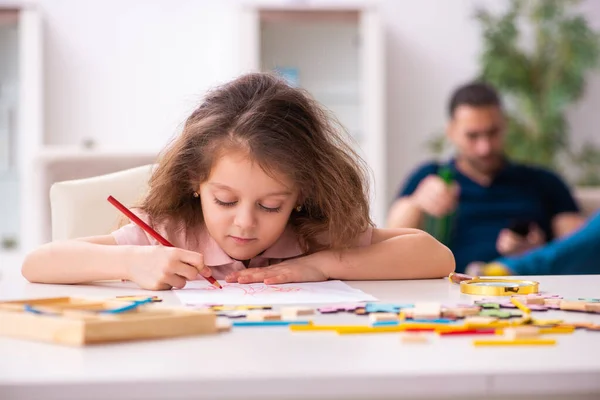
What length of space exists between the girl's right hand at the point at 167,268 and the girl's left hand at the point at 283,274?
0.09 meters

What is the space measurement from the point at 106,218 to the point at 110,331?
980 millimetres

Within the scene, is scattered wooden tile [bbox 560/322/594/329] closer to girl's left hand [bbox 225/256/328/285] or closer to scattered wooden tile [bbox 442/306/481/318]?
scattered wooden tile [bbox 442/306/481/318]

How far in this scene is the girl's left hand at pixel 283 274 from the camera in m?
1.48

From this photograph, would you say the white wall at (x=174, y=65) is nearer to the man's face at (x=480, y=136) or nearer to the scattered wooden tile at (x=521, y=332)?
the man's face at (x=480, y=136)

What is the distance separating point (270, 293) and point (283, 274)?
6.0 inches

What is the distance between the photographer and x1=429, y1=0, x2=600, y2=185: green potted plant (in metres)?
5.48

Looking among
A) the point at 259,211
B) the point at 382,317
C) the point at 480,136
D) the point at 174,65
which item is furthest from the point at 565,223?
the point at 382,317

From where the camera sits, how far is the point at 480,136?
394 centimetres

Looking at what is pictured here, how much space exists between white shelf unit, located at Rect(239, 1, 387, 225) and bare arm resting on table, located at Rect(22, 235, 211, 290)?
12.7 feet

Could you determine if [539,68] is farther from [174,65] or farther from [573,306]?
[573,306]

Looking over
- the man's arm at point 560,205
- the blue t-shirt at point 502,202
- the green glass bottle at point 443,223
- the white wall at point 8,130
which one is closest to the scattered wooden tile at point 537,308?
the green glass bottle at point 443,223

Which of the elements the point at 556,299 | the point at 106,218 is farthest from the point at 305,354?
the point at 106,218

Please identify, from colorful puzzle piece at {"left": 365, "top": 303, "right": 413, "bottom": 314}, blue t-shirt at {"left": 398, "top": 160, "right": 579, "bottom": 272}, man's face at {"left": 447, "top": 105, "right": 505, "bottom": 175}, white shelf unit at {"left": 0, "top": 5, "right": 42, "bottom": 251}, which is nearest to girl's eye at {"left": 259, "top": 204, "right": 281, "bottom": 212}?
colorful puzzle piece at {"left": 365, "top": 303, "right": 413, "bottom": 314}

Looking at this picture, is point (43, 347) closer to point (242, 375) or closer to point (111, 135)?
point (242, 375)
